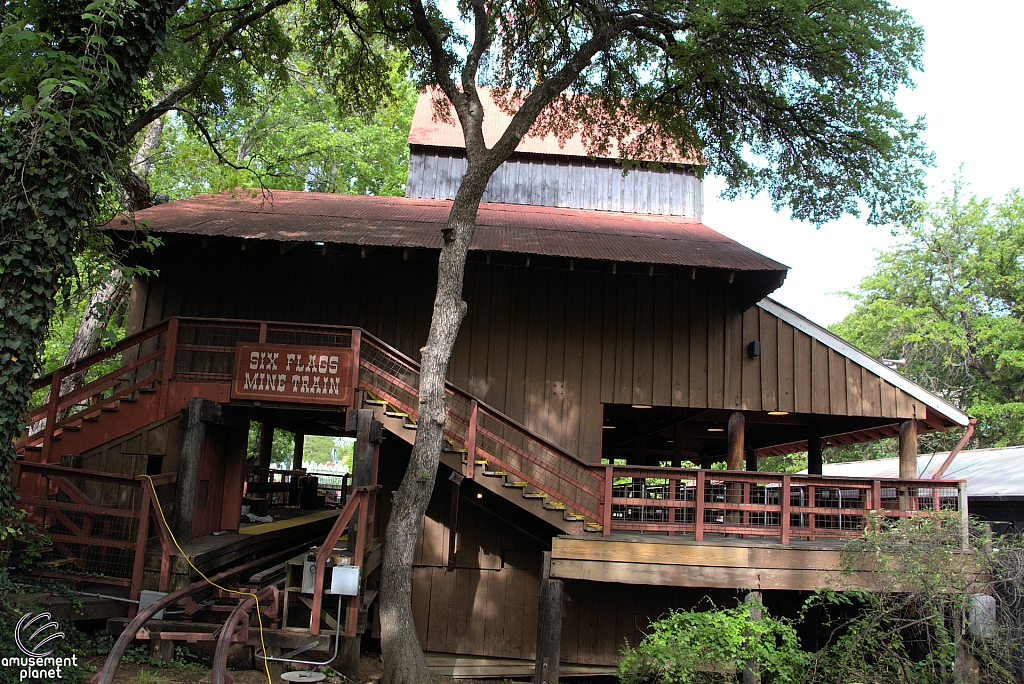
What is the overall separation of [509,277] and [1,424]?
7.81m

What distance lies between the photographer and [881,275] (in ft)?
98.3

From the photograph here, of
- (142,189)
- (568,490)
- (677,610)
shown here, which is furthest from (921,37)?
(142,189)

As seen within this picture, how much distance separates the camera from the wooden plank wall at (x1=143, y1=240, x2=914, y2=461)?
1223 cm

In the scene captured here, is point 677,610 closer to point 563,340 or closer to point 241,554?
point 563,340

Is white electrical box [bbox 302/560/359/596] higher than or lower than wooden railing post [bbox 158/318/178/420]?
lower

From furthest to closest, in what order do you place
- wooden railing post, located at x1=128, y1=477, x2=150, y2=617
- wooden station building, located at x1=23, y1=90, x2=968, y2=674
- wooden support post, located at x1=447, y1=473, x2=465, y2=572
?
1. wooden support post, located at x1=447, y1=473, x2=465, y2=572
2. wooden station building, located at x1=23, y1=90, x2=968, y2=674
3. wooden railing post, located at x1=128, y1=477, x2=150, y2=617

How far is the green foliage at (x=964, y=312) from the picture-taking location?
2547 centimetres

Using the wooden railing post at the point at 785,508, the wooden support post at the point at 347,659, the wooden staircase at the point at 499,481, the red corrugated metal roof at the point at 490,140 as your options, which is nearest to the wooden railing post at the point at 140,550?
the wooden support post at the point at 347,659

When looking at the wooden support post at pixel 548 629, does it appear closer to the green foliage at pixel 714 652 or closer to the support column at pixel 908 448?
the green foliage at pixel 714 652

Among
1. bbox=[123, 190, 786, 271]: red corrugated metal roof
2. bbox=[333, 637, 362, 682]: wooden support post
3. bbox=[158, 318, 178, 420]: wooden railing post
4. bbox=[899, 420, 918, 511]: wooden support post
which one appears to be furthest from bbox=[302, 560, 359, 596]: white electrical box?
bbox=[899, 420, 918, 511]: wooden support post

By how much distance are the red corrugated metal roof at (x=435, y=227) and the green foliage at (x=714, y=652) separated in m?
5.04

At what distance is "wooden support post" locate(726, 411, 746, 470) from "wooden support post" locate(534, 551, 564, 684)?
391 cm

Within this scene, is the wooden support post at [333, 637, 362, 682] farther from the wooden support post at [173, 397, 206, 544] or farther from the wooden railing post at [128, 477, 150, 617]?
the wooden support post at [173, 397, 206, 544]

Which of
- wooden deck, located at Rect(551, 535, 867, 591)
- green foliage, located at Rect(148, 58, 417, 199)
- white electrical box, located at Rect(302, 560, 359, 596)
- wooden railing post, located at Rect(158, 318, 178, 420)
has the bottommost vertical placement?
white electrical box, located at Rect(302, 560, 359, 596)
